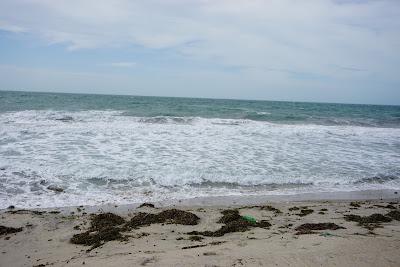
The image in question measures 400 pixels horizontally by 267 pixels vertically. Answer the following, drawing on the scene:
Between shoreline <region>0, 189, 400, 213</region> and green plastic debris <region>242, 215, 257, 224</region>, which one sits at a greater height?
green plastic debris <region>242, 215, 257, 224</region>

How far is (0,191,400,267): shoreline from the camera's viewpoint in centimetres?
411

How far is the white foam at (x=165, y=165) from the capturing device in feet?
25.6

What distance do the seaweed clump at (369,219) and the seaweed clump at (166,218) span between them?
282 cm

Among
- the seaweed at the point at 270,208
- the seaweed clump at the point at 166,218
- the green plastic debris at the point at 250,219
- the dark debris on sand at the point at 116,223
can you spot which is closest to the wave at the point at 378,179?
the seaweed at the point at 270,208

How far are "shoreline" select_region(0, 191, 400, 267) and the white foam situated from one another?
900 millimetres

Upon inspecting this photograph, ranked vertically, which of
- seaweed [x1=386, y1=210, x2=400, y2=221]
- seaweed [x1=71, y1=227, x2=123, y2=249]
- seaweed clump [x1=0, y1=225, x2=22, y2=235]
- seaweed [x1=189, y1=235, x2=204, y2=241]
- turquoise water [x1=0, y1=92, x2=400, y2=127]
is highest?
turquoise water [x1=0, y1=92, x2=400, y2=127]

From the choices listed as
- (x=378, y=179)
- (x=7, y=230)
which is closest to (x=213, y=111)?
(x=378, y=179)

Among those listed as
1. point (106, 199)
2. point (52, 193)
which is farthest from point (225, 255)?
point (52, 193)

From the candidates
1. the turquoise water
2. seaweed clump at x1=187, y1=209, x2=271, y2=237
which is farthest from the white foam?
the turquoise water

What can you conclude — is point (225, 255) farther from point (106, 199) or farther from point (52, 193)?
point (52, 193)

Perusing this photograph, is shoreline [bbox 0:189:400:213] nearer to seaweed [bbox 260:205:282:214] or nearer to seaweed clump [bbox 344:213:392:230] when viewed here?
seaweed [bbox 260:205:282:214]

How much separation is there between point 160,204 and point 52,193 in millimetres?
2432

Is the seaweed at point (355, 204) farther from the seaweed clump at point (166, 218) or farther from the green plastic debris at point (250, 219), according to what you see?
the seaweed clump at point (166, 218)

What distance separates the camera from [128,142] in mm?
13148
